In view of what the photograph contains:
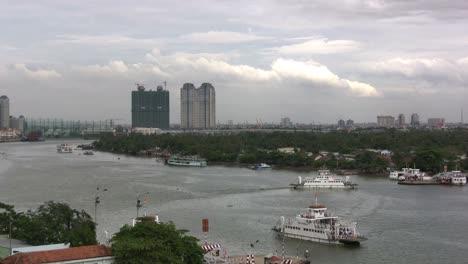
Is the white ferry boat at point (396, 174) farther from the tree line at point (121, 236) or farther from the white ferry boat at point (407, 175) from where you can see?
the tree line at point (121, 236)

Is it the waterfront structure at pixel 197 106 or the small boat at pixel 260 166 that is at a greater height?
the waterfront structure at pixel 197 106

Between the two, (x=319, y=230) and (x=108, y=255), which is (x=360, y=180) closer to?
(x=319, y=230)

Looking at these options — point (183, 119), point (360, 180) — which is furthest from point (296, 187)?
point (183, 119)

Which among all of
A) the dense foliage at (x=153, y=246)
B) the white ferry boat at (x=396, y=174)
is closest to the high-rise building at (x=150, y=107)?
the white ferry boat at (x=396, y=174)

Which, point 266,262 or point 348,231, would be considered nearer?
point 266,262

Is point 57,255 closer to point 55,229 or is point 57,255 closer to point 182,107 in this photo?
point 55,229

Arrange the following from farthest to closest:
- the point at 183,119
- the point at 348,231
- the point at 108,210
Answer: the point at 183,119, the point at 108,210, the point at 348,231
